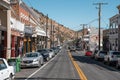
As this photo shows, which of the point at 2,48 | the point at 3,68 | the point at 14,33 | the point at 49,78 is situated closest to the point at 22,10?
the point at 14,33

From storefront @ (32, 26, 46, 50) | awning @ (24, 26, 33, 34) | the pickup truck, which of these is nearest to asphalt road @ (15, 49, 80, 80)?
the pickup truck

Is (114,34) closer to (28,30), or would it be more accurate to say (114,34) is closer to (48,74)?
(28,30)

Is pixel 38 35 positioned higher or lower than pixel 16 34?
higher

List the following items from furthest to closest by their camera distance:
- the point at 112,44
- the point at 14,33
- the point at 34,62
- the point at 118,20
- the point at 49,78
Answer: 1. the point at 112,44
2. the point at 118,20
3. the point at 14,33
4. the point at 34,62
5. the point at 49,78

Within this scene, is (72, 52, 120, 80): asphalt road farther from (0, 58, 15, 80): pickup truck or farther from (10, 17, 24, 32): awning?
(10, 17, 24, 32): awning

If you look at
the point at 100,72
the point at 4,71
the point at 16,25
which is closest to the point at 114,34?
the point at 16,25

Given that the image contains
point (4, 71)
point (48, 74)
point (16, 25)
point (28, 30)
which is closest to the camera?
point (4, 71)

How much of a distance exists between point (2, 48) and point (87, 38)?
117m

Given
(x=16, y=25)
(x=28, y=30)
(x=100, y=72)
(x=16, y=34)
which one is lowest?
(x=100, y=72)

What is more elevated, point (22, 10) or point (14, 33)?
point (22, 10)

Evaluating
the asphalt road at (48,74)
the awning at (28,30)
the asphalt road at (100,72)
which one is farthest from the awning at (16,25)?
the asphalt road at (48,74)

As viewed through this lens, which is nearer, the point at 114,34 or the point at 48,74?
the point at 48,74

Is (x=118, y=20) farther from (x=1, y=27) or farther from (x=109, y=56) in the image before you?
(x=1, y=27)

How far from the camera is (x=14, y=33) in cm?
4878
